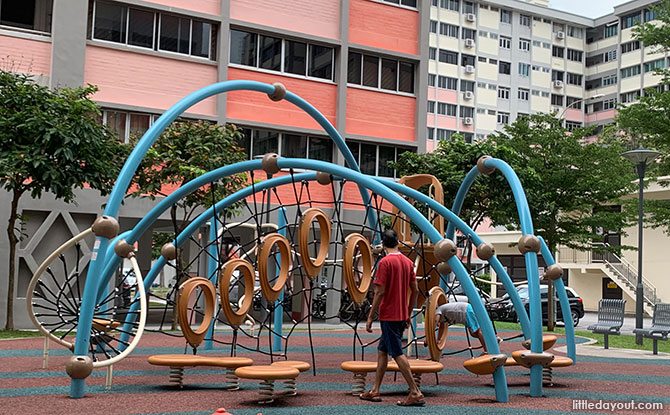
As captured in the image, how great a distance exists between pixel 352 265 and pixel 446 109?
53.5m

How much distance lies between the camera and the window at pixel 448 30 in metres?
63.3

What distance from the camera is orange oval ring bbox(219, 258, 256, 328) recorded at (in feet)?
35.7

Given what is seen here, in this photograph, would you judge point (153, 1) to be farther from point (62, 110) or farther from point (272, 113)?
point (62, 110)

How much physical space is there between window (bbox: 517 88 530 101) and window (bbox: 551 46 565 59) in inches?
184

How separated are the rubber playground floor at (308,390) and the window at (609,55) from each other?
2295 inches

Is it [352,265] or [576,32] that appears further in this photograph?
[576,32]

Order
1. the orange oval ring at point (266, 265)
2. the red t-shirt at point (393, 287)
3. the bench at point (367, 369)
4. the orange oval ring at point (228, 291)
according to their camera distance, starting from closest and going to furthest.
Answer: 1. the red t-shirt at point (393, 287)
2. the bench at point (367, 369)
3. the orange oval ring at point (228, 291)
4. the orange oval ring at point (266, 265)

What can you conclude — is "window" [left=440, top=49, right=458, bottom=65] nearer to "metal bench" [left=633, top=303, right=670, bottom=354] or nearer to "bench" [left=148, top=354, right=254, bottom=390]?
"metal bench" [left=633, top=303, right=670, bottom=354]

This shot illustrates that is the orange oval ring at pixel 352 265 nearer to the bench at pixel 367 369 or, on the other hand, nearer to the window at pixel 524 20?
the bench at pixel 367 369

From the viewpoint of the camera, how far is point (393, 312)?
9.40 m

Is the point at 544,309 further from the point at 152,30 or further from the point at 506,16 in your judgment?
the point at 506,16

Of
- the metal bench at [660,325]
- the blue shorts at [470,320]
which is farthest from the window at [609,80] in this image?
the blue shorts at [470,320]

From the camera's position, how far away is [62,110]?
1803 cm

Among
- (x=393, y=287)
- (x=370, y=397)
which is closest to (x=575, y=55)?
(x=393, y=287)
